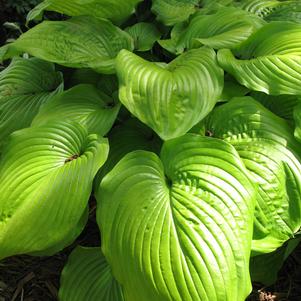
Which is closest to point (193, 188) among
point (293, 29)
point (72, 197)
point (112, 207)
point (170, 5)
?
point (112, 207)

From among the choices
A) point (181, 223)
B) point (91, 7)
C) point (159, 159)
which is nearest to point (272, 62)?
point (159, 159)

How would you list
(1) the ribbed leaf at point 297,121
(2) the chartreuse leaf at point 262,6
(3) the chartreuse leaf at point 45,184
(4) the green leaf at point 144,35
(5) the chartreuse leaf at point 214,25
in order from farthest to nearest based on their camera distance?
(2) the chartreuse leaf at point 262,6
(4) the green leaf at point 144,35
(5) the chartreuse leaf at point 214,25
(1) the ribbed leaf at point 297,121
(3) the chartreuse leaf at point 45,184

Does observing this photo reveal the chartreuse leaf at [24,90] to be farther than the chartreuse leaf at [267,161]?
Yes

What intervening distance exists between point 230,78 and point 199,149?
1.56ft

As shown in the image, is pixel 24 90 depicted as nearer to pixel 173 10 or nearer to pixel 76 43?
Answer: pixel 76 43

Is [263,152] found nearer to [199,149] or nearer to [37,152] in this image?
[199,149]

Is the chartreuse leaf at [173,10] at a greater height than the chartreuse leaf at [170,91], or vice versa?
the chartreuse leaf at [170,91]

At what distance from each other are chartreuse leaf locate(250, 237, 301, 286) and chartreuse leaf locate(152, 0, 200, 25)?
3.25ft

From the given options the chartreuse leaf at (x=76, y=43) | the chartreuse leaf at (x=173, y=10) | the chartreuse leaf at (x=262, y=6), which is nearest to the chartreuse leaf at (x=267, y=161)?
the chartreuse leaf at (x=76, y=43)

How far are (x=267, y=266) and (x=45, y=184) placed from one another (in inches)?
32.2

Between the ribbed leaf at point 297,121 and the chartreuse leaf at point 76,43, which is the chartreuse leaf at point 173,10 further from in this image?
the ribbed leaf at point 297,121

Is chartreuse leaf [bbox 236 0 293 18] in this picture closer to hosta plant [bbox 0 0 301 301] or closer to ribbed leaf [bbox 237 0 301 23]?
ribbed leaf [bbox 237 0 301 23]

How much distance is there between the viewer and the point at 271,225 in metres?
1.27

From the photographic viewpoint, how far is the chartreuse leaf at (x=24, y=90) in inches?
67.9
